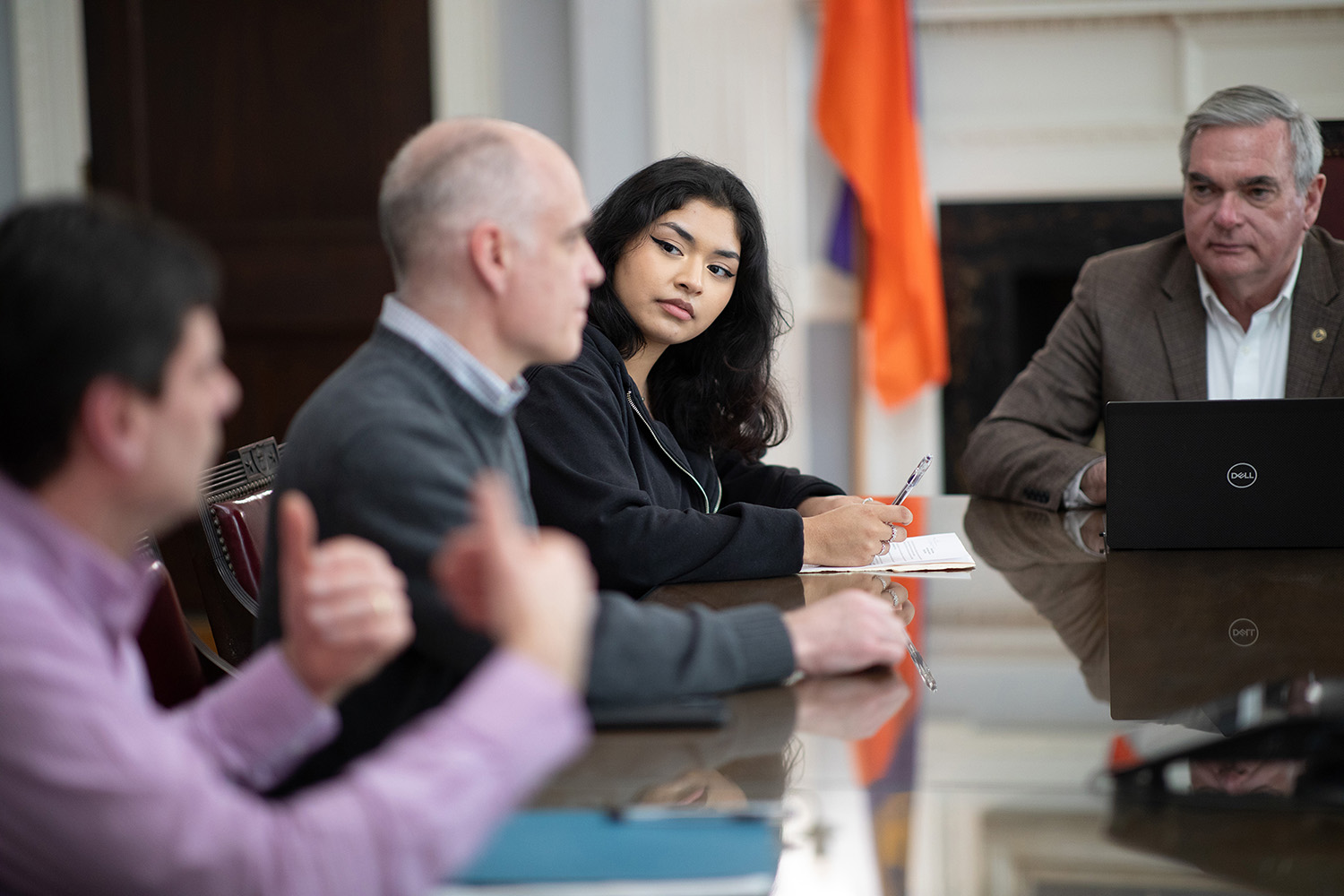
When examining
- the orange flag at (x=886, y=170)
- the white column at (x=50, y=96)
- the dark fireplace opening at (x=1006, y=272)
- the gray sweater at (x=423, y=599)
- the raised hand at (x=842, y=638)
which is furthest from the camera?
the white column at (x=50, y=96)

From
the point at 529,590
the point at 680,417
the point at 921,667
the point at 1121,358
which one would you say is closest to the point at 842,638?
the point at 921,667

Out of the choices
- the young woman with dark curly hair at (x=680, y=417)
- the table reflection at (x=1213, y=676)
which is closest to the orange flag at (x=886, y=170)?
the young woman with dark curly hair at (x=680, y=417)

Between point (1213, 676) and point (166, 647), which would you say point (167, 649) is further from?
point (1213, 676)

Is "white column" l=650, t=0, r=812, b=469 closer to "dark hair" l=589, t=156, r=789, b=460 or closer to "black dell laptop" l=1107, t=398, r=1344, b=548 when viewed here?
"dark hair" l=589, t=156, r=789, b=460

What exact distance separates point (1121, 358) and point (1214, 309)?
0.60 feet

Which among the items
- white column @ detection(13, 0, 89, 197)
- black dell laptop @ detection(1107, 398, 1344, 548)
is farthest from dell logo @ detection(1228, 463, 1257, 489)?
white column @ detection(13, 0, 89, 197)

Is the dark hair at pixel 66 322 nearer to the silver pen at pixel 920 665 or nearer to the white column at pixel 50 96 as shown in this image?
the silver pen at pixel 920 665

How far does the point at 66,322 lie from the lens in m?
0.69

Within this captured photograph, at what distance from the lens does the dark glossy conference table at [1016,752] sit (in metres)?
0.76

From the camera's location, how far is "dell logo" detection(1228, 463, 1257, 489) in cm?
155

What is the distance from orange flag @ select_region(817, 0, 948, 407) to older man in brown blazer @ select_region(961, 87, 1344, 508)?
1364 millimetres

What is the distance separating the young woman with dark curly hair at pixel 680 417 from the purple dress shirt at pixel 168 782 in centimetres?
73

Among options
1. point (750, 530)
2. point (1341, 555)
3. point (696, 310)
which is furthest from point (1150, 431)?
point (696, 310)

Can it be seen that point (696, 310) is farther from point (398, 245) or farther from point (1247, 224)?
point (1247, 224)
